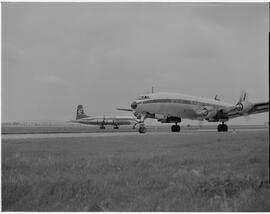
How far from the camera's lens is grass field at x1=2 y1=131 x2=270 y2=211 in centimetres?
566

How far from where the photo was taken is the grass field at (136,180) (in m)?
5.66

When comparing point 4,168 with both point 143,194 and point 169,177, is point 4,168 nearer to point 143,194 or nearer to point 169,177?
point 143,194

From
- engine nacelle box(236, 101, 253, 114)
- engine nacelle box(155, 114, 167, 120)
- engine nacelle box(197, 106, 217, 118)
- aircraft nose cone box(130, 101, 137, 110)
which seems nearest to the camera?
engine nacelle box(236, 101, 253, 114)

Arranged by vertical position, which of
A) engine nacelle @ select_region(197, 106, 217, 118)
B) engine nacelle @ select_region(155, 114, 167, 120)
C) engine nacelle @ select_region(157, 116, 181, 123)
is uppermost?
engine nacelle @ select_region(197, 106, 217, 118)

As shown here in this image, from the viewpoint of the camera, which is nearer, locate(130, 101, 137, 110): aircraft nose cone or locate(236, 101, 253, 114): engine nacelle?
locate(236, 101, 253, 114): engine nacelle

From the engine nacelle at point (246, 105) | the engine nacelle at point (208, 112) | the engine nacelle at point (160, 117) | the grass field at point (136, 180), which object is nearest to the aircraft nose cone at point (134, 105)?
the grass field at point (136, 180)

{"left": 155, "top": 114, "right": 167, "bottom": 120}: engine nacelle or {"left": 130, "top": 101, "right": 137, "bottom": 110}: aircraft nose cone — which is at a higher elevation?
{"left": 130, "top": 101, "right": 137, "bottom": 110}: aircraft nose cone

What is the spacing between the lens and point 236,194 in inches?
234

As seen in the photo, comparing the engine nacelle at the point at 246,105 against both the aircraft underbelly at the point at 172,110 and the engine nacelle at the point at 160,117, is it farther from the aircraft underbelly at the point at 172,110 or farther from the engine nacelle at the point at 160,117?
the engine nacelle at the point at 160,117

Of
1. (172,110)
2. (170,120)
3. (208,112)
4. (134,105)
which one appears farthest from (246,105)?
(208,112)

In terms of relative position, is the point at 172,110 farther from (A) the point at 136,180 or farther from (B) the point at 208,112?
(A) the point at 136,180

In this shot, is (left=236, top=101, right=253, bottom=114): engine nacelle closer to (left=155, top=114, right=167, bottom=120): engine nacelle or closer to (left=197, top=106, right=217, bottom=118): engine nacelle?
(left=197, top=106, right=217, bottom=118): engine nacelle

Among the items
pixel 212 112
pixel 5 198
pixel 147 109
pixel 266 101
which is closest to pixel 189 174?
pixel 266 101

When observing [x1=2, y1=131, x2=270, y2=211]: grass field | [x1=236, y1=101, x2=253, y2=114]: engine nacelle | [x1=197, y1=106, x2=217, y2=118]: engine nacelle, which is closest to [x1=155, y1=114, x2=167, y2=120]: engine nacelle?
[x1=197, y1=106, x2=217, y2=118]: engine nacelle
